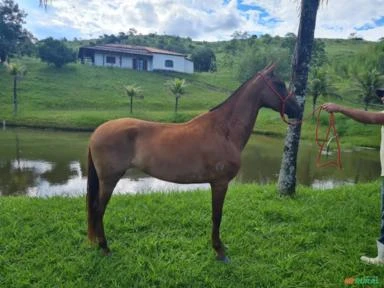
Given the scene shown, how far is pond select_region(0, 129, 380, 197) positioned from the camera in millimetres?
10891

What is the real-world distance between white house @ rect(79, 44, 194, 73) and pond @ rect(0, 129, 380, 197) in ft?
93.1

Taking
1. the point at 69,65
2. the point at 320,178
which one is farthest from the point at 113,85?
the point at 320,178

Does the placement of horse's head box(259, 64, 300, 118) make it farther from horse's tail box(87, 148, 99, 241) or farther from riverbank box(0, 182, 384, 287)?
horse's tail box(87, 148, 99, 241)

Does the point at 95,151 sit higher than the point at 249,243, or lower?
higher

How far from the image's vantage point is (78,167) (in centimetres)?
1383

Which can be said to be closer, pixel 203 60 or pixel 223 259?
pixel 223 259

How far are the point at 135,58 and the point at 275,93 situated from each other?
48486mm

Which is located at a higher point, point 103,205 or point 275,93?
point 275,93

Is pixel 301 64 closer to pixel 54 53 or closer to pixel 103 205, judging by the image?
pixel 103 205

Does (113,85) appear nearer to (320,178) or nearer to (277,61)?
(320,178)

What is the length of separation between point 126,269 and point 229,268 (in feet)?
3.99

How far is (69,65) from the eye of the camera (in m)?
43.9

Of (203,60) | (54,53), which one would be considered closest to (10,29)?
(54,53)

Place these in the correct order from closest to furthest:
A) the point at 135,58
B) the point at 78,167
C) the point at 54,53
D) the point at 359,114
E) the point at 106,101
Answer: the point at 359,114 → the point at 78,167 → the point at 106,101 → the point at 54,53 → the point at 135,58
